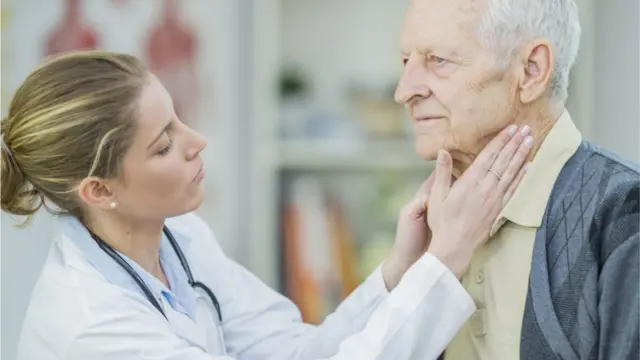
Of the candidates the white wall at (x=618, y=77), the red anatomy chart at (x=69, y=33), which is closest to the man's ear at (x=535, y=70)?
the white wall at (x=618, y=77)

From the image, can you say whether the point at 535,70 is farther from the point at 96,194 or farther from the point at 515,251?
the point at 96,194

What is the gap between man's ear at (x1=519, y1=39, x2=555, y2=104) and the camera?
1234 millimetres

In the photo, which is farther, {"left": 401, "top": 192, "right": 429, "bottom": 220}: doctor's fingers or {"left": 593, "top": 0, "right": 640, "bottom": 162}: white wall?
{"left": 593, "top": 0, "right": 640, "bottom": 162}: white wall

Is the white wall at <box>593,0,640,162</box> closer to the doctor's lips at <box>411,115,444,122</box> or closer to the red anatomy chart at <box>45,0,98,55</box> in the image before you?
the doctor's lips at <box>411,115,444,122</box>

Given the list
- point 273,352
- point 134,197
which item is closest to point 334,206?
point 273,352

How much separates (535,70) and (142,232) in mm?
721

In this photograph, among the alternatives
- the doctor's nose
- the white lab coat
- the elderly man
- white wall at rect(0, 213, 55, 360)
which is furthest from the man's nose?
white wall at rect(0, 213, 55, 360)

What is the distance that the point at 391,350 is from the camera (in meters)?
1.28

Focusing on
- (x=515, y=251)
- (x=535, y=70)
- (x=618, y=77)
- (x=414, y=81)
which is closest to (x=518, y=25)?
(x=535, y=70)

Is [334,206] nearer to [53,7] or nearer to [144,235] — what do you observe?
[53,7]

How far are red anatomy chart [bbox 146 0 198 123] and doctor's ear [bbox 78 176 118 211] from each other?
133 centimetres

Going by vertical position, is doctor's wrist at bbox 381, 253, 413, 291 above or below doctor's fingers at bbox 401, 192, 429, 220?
below

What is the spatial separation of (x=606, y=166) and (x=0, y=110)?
1.97 meters

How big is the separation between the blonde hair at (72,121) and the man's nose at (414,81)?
448mm
